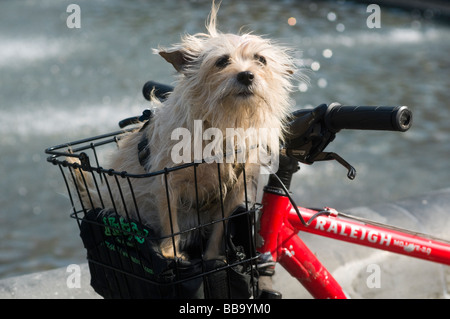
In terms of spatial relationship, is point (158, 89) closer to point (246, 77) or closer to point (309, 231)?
point (246, 77)

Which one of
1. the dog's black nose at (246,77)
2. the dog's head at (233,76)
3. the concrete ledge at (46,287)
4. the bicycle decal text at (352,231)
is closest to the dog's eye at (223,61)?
the dog's head at (233,76)

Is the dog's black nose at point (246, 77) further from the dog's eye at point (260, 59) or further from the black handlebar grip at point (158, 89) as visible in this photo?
the black handlebar grip at point (158, 89)

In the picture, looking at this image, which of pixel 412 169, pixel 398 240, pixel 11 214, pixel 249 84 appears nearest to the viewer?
pixel 249 84

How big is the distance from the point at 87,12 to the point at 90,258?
8.24 metres

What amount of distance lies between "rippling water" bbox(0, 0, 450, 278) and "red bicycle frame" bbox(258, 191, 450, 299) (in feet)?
6.24

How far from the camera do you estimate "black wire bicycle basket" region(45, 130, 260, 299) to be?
5.38 ft

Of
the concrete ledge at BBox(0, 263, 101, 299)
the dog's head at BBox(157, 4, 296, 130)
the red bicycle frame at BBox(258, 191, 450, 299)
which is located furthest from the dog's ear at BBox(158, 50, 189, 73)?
the concrete ledge at BBox(0, 263, 101, 299)

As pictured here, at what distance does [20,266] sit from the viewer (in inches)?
167

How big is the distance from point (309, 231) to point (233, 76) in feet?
1.98

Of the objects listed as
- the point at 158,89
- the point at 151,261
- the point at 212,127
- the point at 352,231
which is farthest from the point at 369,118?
the point at 158,89

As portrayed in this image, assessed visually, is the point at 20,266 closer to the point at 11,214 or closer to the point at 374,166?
the point at 11,214

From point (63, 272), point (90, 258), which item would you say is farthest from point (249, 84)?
point (63, 272)

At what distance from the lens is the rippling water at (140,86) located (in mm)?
5195
